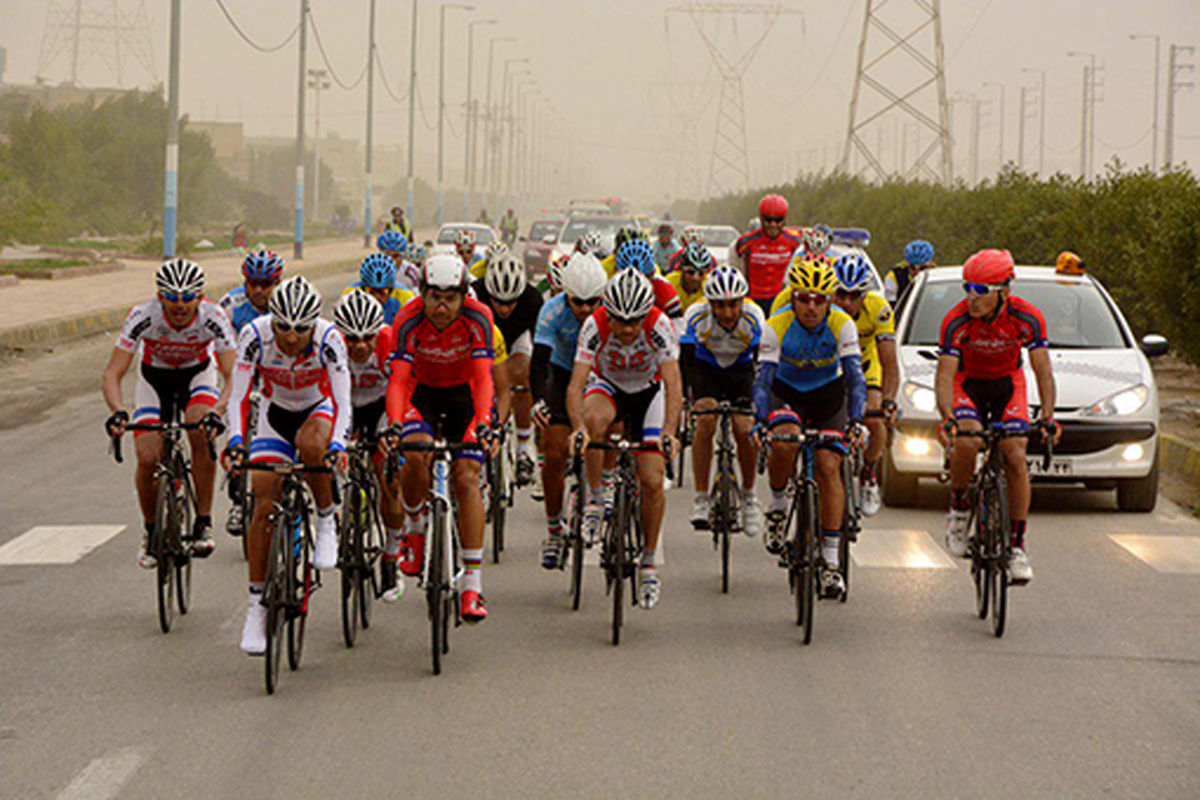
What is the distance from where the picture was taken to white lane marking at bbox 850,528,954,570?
1197cm

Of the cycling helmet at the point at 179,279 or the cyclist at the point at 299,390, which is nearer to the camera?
the cyclist at the point at 299,390

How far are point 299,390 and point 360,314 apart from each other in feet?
2.25

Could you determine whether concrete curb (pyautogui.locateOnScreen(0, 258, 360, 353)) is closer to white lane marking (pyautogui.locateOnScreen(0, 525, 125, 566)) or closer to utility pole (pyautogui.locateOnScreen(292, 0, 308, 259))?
white lane marking (pyautogui.locateOnScreen(0, 525, 125, 566))

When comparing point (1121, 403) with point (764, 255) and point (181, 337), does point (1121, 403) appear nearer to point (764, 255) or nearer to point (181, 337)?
point (764, 255)

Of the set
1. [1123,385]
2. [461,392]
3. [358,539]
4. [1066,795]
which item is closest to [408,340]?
[461,392]

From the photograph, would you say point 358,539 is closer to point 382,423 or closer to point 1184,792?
point 382,423

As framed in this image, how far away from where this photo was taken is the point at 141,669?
8633 millimetres

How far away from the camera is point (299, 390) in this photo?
8.85m

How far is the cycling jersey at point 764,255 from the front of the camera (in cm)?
1563

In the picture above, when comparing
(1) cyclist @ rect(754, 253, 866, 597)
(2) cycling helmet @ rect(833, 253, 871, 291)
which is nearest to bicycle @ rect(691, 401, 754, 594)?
(1) cyclist @ rect(754, 253, 866, 597)

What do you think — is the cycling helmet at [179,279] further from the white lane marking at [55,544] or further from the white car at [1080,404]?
the white car at [1080,404]

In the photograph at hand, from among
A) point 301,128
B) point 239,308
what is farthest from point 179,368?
point 301,128

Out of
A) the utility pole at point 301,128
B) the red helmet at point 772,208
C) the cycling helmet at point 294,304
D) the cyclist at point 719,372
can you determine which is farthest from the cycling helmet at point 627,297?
the utility pole at point 301,128

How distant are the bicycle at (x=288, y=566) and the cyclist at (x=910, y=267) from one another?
32.9 feet
